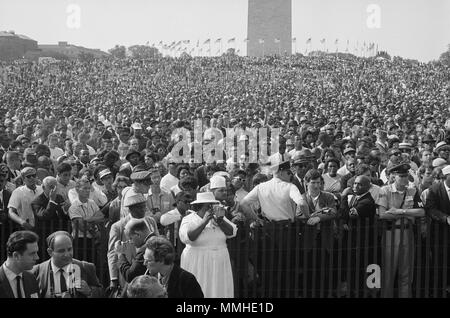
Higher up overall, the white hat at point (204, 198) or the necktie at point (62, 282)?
the white hat at point (204, 198)

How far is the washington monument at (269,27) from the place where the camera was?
9262cm

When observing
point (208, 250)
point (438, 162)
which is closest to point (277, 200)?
point (208, 250)

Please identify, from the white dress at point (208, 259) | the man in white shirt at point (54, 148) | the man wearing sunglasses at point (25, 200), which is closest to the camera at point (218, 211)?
the white dress at point (208, 259)

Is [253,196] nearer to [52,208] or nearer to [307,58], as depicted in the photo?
[52,208]

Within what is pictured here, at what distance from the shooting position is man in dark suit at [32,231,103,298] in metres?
6.81

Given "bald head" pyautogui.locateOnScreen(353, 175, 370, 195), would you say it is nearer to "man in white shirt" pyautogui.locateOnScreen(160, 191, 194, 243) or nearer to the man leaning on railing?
the man leaning on railing

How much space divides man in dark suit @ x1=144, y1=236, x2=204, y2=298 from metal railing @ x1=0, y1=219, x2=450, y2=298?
215 centimetres

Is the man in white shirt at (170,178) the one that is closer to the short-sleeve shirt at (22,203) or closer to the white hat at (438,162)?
the short-sleeve shirt at (22,203)

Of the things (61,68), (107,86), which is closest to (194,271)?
(107,86)

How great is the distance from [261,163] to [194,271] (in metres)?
5.92

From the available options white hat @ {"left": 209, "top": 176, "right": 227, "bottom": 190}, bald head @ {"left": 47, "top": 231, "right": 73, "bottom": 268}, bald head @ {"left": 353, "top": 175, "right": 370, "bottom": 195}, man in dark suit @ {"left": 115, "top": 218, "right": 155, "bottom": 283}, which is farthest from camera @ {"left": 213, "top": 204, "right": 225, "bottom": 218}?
bald head @ {"left": 353, "top": 175, "right": 370, "bottom": 195}

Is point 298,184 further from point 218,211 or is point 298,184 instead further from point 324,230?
Answer: point 218,211

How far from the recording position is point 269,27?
307 feet

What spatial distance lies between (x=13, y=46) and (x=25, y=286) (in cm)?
12048
